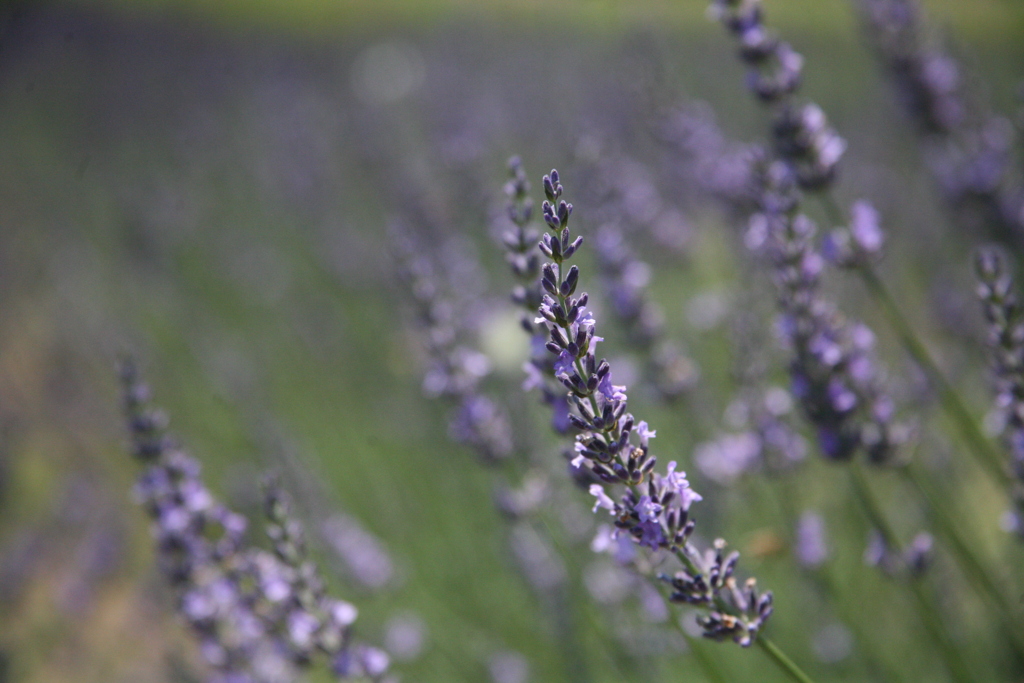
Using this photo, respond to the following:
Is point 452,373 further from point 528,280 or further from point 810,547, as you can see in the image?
point 810,547

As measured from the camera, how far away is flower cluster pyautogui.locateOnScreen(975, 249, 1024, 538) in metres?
1.92

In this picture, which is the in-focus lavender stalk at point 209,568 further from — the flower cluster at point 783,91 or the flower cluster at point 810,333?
the flower cluster at point 783,91

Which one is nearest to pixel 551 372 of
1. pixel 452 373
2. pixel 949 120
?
pixel 452 373

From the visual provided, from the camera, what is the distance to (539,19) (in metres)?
12.8

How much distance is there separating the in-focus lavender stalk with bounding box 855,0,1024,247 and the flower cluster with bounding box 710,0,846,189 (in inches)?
40.1

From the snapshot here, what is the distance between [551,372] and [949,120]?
2478mm

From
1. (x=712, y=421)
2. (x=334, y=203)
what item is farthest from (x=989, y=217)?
(x=334, y=203)

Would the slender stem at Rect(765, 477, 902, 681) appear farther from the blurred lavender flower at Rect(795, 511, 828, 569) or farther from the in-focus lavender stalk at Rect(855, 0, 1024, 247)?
the in-focus lavender stalk at Rect(855, 0, 1024, 247)

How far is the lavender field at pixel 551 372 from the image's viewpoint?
215 cm

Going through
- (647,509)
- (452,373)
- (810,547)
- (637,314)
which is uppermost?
(637,314)

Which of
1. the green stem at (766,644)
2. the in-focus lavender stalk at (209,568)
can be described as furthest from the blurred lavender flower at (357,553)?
the green stem at (766,644)

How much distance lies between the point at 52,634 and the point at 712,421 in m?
4.98

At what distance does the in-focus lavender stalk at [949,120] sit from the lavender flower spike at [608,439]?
8.00 ft

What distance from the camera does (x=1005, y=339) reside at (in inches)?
76.0
